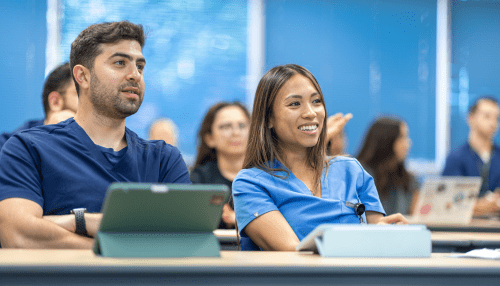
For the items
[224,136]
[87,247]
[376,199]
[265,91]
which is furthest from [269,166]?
[224,136]

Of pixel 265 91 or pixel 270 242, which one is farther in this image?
pixel 265 91

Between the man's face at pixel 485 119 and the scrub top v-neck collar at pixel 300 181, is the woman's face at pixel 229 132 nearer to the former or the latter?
the scrub top v-neck collar at pixel 300 181

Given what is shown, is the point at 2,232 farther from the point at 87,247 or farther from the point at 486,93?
the point at 486,93

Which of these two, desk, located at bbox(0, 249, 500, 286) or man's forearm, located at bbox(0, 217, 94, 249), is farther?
man's forearm, located at bbox(0, 217, 94, 249)

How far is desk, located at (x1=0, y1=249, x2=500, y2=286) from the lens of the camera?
38.4 inches

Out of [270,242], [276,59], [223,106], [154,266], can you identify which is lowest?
[270,242]

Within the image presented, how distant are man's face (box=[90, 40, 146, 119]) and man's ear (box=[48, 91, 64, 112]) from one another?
0.89 metres

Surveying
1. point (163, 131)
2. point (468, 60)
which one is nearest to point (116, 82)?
point (163, 131)

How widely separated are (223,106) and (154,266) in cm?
270

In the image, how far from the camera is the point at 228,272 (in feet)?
3.37

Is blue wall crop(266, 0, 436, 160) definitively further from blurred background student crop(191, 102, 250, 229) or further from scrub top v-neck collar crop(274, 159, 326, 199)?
scrub top v-neck collar crop(274, 159, 326, 199)

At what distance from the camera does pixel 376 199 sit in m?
1.93

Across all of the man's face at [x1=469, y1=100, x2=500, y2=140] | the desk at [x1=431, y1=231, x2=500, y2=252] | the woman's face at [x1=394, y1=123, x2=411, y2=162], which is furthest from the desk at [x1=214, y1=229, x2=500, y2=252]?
the man's face at [x1=469, y1=100, x2=500, y2=140]

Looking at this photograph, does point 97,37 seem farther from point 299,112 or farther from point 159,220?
point 159,220
